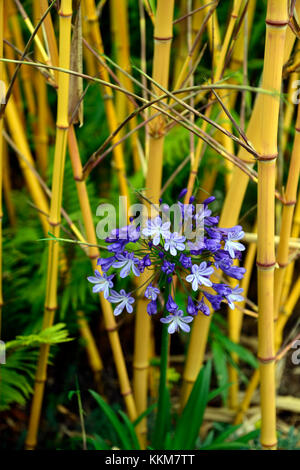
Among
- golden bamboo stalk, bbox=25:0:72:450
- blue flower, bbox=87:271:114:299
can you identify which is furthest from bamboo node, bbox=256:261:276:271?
golden bamboo stalk, bbox=25:0:72:450

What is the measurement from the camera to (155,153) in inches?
33.7

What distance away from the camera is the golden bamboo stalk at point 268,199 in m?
0.62

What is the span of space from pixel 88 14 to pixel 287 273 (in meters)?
0.67

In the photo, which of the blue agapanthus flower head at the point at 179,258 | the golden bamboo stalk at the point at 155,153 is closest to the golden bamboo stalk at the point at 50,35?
the golden bamboo stalk at the point at 155,153

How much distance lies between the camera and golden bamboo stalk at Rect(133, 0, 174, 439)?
75cm

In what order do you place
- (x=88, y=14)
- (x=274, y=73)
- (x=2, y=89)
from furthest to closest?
(x=88, y=14)
(x=2, y=89)
(x=274, y=73)

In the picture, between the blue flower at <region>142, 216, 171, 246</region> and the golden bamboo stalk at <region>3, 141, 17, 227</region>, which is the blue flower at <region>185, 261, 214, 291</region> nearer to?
the blue flower at <region>142, 216, 171, 246</region>

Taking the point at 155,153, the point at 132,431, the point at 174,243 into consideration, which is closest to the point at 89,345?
the point at 132,431

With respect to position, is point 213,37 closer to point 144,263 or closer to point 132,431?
point 144,263

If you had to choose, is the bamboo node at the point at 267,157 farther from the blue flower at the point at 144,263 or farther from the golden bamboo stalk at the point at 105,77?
the golden bamboo stalk at the point at 105,77
